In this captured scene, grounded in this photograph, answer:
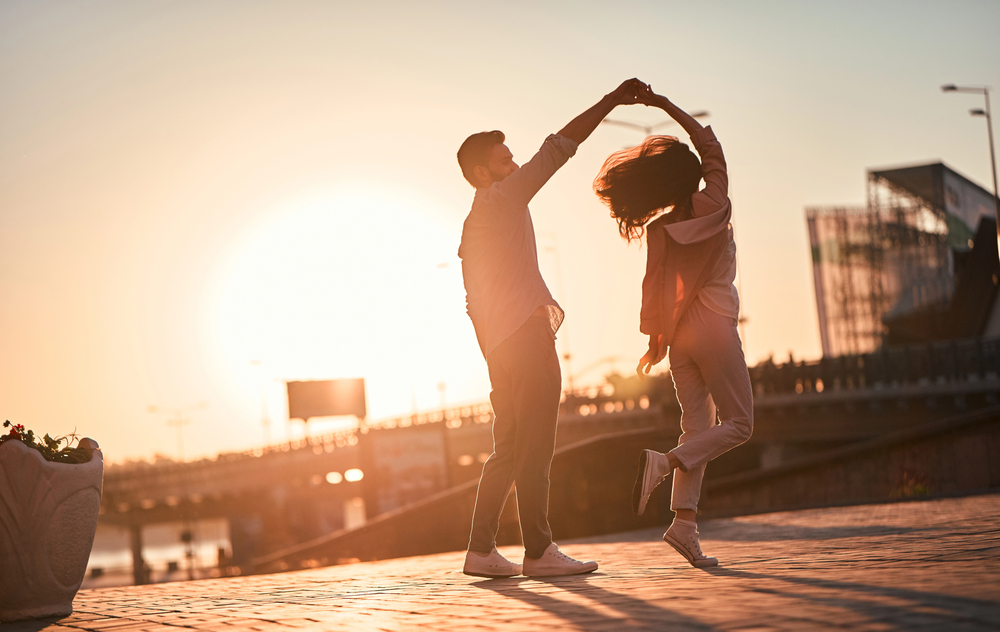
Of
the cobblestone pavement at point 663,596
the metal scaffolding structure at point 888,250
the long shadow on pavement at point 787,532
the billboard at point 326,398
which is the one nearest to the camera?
the cobblestone pavement at point 663,596

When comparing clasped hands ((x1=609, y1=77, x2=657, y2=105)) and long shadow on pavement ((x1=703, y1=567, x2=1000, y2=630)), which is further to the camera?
clasped hands ((x1=609, y1=77, x2=657, y2=105))

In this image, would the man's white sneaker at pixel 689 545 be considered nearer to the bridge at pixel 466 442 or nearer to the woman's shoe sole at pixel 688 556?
the woman's shoe sole at pixel 688 556

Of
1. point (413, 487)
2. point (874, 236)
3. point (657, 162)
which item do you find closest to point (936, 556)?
point (657, 162)

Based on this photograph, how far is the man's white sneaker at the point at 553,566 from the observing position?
15.5 feet

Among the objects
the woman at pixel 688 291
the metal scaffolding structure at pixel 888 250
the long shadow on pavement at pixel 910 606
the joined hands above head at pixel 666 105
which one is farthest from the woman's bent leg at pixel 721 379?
the metal scaffolding structure at pixel 888 250

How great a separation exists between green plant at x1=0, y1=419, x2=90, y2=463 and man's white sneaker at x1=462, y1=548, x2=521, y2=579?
189 cm

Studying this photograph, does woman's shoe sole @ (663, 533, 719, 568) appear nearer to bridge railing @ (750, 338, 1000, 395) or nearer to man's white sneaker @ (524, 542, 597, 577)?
man's white sneaker @ (524, 542, 597, 577)

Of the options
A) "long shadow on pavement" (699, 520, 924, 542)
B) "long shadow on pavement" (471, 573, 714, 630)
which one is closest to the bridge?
"long shadow on pavement" (699, 520, 924, 542)

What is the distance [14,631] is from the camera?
3.93 m

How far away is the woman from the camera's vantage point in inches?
182

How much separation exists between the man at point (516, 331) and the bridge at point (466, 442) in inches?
222

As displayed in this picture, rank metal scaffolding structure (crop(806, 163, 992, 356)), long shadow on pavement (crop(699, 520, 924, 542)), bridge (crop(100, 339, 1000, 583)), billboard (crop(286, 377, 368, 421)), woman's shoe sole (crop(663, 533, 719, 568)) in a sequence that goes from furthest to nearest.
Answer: metal scaffolding structure (crop(806, 163, 992, 356)) → billboard (crop(286, 377, 368, 421)) → bridge (crop(100, 339, 1000, 583)) → long shadow on pavement (crop(699, 520, 924, 542)) → woman's shoe sole (crop(663, 533, 719, 568))

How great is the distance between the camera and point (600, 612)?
3.09 meters

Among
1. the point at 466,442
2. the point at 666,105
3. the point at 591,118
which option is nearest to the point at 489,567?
the point at 591,118
